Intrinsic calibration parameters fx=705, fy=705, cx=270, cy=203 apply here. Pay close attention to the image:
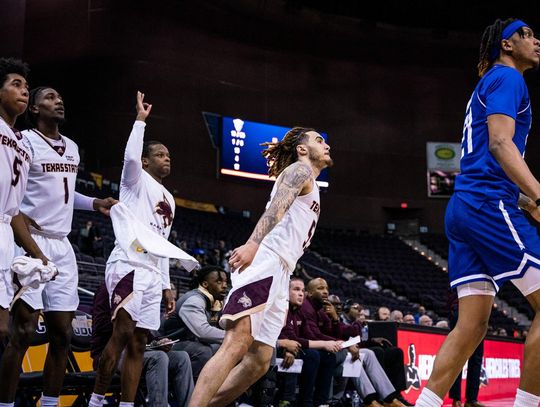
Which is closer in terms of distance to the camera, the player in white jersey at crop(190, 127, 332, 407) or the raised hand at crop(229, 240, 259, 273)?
the raised hand at crop(229, 240, 259, 273)

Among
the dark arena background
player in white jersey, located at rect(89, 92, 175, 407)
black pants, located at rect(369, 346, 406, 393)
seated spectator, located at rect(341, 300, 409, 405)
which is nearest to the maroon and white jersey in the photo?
player in white jersey, located at rect(89, 92, 175, 407)

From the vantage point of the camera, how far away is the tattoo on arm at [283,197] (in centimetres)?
364

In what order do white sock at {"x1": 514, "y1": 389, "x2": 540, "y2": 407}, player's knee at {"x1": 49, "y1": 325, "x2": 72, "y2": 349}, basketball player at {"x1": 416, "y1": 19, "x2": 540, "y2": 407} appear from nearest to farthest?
white sock at {"x1": 514, "y1": 389, "x2": 540, "y2": 407} → basketball player at {"x1": 416, "y1": 19, "x2": 540, "y2": 407} → player's knee at {"x1": 49, "y1": 325, "x2": 72, "y2": 349}

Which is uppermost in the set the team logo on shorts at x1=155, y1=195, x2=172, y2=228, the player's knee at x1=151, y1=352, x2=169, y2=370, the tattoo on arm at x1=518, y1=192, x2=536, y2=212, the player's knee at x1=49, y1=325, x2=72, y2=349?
the tattoo on arm at x1=518, y1=192, x2=536, y2=212

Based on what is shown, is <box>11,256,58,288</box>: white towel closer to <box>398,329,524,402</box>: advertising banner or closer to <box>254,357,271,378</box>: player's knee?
<box>254,357,271,378</box>: player's knee

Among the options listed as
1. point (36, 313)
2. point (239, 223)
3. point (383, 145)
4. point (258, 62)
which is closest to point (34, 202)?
point (36, 313)

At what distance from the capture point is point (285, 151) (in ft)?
14.8

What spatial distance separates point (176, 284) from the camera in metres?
13.4

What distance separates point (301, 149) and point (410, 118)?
71.9 feet

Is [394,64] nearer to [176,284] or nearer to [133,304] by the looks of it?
[176,284]

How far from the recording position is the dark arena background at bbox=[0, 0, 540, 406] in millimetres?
20906

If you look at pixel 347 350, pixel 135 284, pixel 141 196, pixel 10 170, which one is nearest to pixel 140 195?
pixel 141 196

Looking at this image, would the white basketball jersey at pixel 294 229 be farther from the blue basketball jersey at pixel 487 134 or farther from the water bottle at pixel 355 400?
the water bottle at pixel 355 400

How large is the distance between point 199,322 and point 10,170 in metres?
2.61
